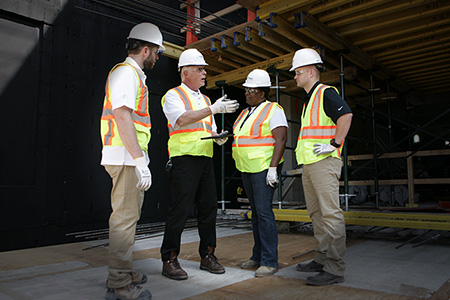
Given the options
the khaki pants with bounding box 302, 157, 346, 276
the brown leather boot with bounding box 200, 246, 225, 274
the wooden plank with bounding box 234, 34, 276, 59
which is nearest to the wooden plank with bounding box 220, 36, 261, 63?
the wooden plank with bounding box 234, 34, 276, 59

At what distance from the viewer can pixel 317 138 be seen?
11.1 feet

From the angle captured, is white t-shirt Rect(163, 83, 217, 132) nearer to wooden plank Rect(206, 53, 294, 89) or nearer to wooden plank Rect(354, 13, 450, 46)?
wooden plank Rect(206, 53, 294, 89)

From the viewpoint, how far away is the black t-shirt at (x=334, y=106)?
10.4ft

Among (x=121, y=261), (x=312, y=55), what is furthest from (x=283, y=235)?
(x=121, y=261)

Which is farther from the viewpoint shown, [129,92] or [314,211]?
[314,211]

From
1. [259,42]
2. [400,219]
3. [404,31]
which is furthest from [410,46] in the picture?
[400,219]

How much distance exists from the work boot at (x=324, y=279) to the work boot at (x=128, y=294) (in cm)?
140

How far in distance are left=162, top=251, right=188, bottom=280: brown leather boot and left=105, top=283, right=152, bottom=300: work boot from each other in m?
0.58

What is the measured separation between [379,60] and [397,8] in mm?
2196

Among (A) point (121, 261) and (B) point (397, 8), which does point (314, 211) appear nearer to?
(A) point (121, 261)

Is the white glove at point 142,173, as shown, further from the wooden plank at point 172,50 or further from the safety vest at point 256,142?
the wooden plank at point 172,50

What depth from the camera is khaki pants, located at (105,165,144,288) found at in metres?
2.57

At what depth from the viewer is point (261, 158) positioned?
11.7ft

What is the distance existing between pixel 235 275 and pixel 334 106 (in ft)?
6.23
